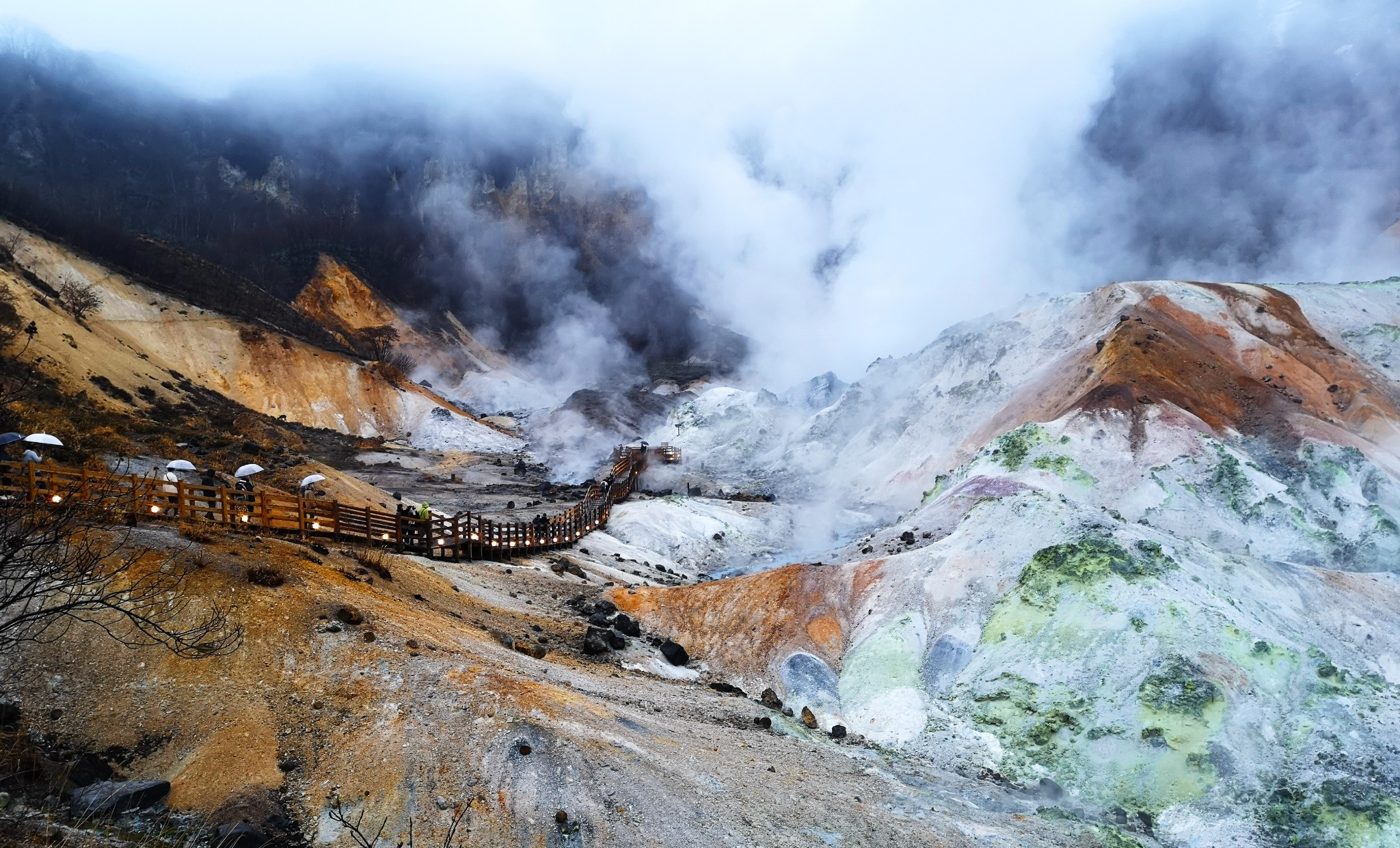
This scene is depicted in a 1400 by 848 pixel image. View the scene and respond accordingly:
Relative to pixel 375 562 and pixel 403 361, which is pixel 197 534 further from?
pixel 403 361

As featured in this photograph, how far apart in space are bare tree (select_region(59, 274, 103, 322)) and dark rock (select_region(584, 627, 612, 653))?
45357 millimetres

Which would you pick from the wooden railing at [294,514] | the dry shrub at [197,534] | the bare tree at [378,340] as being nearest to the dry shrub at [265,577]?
the dry shrub at [197,534]

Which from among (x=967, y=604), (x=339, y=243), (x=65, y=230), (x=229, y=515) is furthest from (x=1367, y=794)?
(x=339, y=243)

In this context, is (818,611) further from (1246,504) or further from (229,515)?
(1246,504)

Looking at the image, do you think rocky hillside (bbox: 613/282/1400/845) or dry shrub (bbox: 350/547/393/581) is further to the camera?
dry shrub (bbox: 350/547/393/581)

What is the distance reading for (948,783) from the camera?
13508mm

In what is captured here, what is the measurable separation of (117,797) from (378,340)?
95.4m

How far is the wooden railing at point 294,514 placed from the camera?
13296 mm

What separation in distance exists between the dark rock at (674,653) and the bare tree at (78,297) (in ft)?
151

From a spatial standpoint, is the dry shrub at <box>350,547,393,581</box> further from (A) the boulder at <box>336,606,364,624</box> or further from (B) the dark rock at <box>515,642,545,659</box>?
(A) the boulder at <box>336,606,364,624</box>

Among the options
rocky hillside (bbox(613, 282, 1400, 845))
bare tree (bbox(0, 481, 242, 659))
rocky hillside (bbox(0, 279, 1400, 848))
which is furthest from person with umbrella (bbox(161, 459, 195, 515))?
rocky hillside (bbox(613, 282, 1400, 845))

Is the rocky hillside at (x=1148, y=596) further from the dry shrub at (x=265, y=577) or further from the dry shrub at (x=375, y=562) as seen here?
the dry shrub at (x=265, y=577)

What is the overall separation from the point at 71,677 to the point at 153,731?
149 centimetres

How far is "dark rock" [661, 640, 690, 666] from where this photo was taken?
62.4 ft
